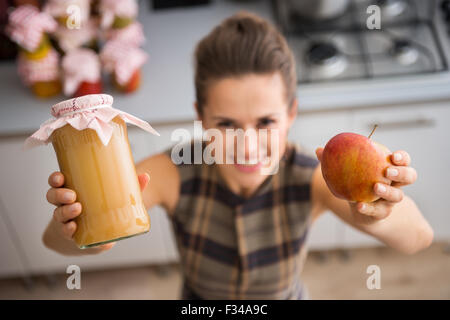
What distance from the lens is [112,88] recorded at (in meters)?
1.26

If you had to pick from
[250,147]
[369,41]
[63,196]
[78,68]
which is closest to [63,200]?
[63,196]

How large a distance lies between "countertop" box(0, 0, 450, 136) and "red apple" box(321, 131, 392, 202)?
73 centimetres

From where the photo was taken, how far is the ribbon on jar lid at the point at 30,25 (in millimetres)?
1135

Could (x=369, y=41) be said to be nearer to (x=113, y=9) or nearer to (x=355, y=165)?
(x=113, y=9)

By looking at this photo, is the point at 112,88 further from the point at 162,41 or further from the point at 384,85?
the point at 384,85

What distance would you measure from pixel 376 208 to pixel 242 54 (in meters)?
0.29

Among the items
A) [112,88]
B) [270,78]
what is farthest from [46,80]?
[270,78]

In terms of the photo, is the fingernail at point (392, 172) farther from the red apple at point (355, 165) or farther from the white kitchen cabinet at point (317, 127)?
the white kitchen cabinet at point (317, 127)

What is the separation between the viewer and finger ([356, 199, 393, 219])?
446mm

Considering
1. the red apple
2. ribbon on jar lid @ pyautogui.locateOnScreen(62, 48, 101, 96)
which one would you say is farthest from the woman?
ribbon on jar lid @ pyautogui.locateOnScreen(62, 48, 101, 96)

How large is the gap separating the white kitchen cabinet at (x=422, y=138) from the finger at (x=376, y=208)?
0.76 m

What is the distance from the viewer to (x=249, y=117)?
53 cm

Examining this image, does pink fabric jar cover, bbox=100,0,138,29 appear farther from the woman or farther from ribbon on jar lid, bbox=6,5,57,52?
the woman
